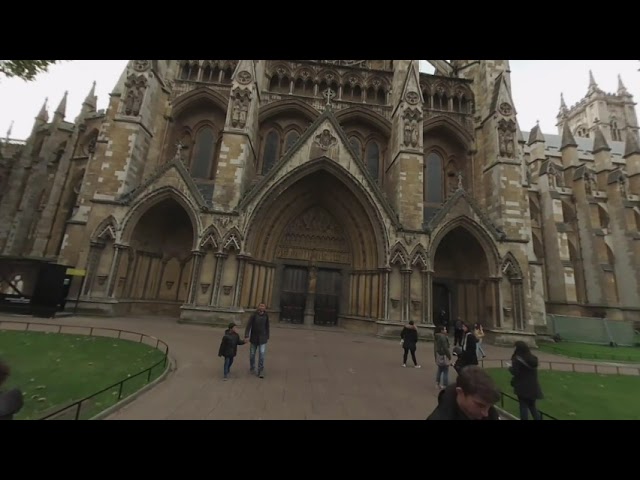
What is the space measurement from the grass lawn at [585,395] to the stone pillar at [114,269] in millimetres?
16711

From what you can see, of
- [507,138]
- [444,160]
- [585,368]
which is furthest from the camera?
[444,160]

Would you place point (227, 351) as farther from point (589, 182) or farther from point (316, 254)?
point (589, 182)

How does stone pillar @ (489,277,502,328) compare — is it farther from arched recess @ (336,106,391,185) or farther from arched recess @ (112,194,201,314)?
arched recess @ (112,194,201,314)

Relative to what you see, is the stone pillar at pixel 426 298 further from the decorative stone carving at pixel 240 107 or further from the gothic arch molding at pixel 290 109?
the decorative stone carving at pixel 240 107

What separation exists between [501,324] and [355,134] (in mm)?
14763

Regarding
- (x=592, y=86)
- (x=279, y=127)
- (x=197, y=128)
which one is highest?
(x=592, y=86)

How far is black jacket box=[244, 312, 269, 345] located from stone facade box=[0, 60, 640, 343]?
324 inches

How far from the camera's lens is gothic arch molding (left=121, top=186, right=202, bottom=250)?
15320mm

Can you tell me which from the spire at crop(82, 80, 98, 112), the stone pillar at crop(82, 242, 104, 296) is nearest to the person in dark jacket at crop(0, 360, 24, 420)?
the stone pillar at crop(82, 242, 104, 296)

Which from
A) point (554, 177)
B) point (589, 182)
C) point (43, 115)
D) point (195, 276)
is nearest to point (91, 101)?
point (43, 115)

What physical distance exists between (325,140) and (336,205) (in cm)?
391

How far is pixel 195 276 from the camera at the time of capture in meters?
15.1
